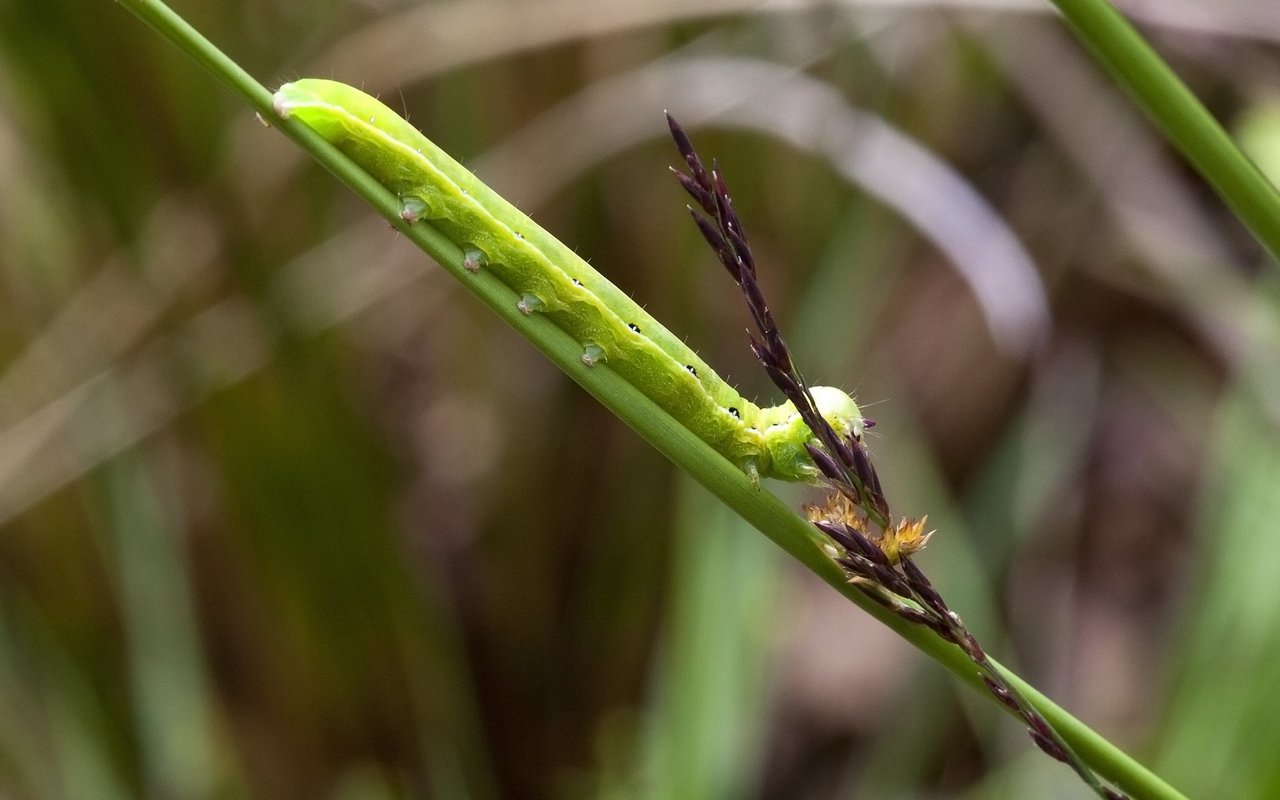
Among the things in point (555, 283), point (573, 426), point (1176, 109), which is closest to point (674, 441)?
point (555, 283)

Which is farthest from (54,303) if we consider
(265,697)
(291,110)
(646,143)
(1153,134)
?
(1153,134)

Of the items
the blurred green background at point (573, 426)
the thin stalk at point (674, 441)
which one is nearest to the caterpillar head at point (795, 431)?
the thin stalk at point (674, 441)

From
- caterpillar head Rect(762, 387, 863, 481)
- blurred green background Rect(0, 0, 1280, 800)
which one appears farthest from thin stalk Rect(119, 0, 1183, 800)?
blurred green background Rect(0, 0, 1280, 800)

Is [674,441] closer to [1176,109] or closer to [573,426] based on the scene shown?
[1176,109]

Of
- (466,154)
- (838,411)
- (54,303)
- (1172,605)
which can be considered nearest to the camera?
(838,411)

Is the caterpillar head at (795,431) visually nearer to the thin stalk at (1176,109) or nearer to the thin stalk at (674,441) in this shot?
the thin stalk at (674,441)

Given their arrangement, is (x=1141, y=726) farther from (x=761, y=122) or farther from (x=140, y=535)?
(x=140, y=535)
